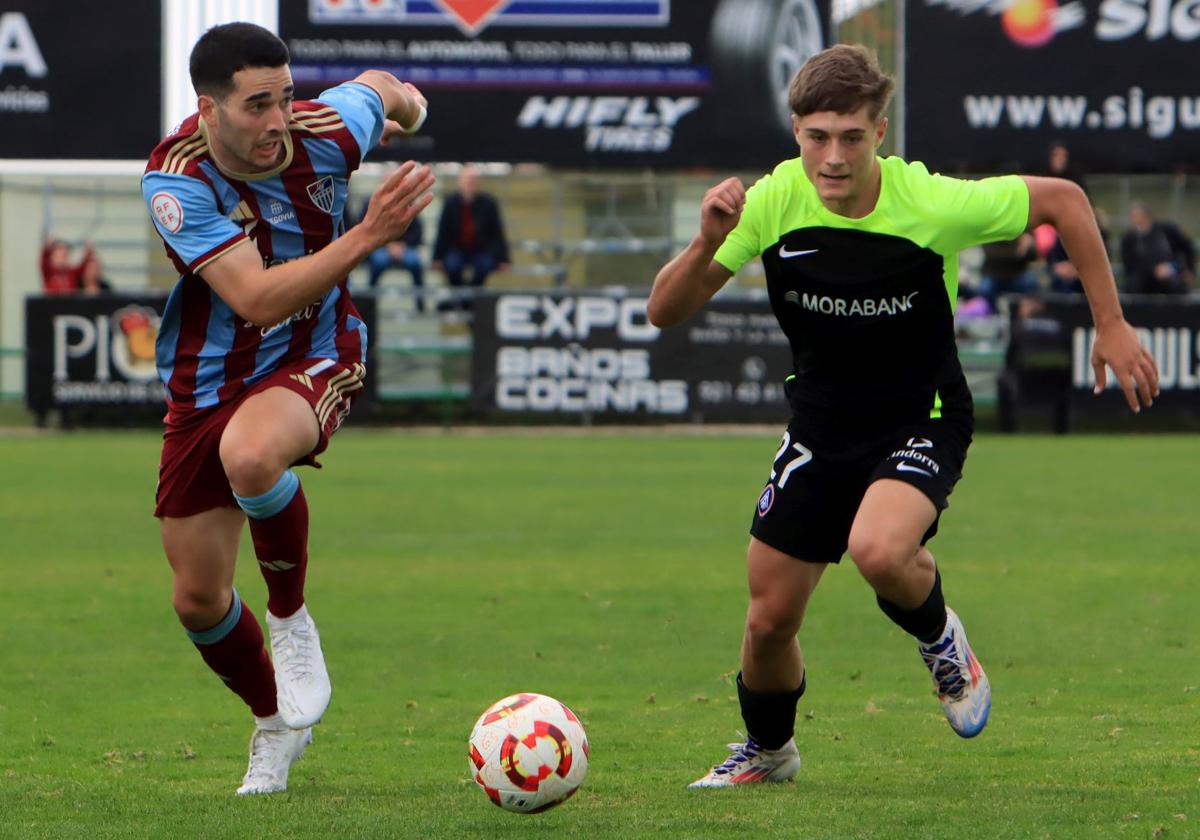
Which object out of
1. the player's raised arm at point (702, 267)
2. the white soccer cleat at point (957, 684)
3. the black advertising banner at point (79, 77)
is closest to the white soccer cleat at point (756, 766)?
the white soccer cleat at point (957, 684)

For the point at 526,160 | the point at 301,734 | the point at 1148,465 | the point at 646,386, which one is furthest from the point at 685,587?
the point at 526,160

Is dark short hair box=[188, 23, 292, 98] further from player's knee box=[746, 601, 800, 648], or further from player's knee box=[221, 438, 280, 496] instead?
player's knee box=[746, 601, 800, 648]

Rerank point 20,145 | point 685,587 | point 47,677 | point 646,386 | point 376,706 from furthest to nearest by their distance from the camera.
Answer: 1. point 20,145
2. point 646,386
3. point 685,587
4. point 47,677
5. point 376,706

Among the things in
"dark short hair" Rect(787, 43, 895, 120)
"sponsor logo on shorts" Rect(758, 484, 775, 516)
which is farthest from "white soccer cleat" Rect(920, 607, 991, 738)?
"dark short hair" Rect(787, 43, 895, 120)

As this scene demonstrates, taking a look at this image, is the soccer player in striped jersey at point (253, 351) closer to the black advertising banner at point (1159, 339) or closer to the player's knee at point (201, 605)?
the player's knee at point (201, 605)

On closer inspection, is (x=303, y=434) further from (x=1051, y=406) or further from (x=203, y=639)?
(x=1051, y=406)

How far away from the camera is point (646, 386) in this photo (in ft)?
64.7

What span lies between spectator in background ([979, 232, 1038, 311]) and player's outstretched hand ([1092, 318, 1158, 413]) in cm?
1679

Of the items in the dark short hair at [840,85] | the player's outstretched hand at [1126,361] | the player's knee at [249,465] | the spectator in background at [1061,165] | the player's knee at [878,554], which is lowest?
the player's knee at [878,554]

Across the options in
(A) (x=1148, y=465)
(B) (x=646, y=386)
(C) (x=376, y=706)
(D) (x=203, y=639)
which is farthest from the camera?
(B) (x=646, y=386)

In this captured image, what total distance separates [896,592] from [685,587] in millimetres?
4365

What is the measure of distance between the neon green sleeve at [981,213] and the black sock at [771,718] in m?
1.38

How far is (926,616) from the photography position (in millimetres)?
5434

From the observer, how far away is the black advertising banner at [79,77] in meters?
22.4
